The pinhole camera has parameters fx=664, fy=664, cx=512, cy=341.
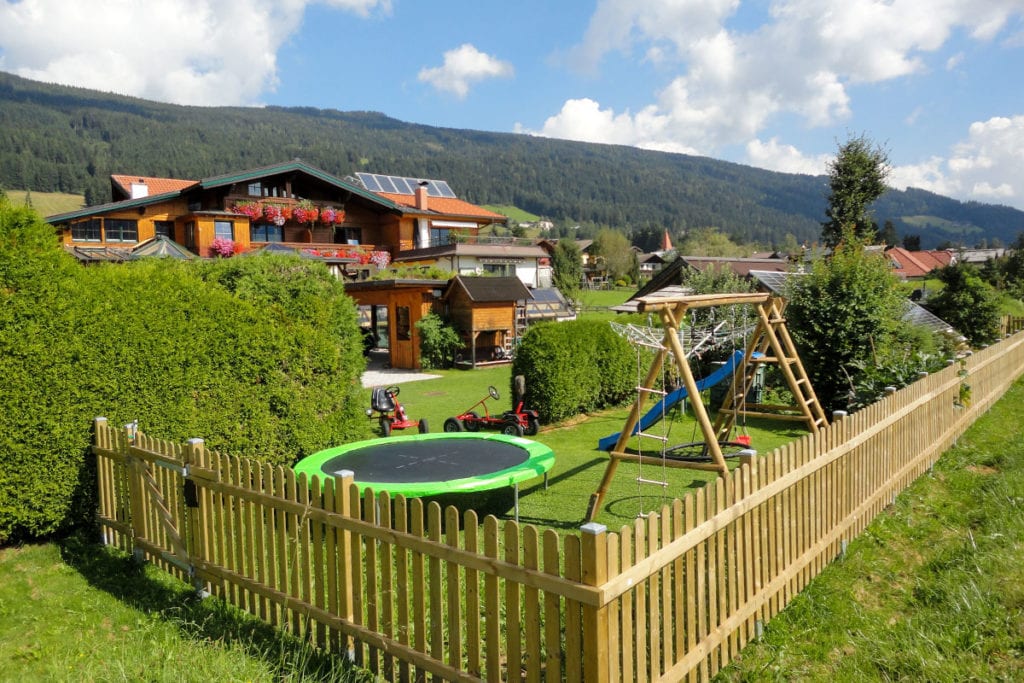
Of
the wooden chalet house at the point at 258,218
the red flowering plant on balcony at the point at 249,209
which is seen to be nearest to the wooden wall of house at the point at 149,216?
the wooden chalet house at the point at 258,218

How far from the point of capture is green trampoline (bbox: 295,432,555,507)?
21.4 feet

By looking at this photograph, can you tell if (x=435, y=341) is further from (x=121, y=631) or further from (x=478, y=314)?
(x=121, y=631)

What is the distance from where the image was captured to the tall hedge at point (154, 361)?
5.71 meters

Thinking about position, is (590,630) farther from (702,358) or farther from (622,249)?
(622,249)

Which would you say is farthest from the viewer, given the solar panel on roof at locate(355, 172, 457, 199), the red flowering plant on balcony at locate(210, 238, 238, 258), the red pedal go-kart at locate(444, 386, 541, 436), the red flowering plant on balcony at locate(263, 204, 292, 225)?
the solar panel on roof at locate(355, 172, 457, 199)

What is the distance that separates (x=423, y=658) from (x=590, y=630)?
112 centimetres

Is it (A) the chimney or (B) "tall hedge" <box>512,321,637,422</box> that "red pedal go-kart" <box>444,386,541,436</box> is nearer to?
(B) "tall hedge" <box>512,321,637,422</box>

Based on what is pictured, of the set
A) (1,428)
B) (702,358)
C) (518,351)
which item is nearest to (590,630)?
(1,428)

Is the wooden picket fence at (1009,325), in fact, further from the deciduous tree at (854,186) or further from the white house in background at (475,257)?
the white house in background at (475,257)

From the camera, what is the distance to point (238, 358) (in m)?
7.35

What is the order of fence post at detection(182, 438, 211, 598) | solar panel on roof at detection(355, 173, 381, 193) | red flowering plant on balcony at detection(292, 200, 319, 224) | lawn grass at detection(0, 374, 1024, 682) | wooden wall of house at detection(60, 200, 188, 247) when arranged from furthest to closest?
solar panel on roof at detection(355, 173, 381, 193)
red flowering plant on balcony at detection(292, 200, 319, 224)
wooden wall of house at detection(60, 200, 188, 247)
fence post at detection(182, 438, 211, 598)
lawn grass at detection(0, 374, 1024, 682)

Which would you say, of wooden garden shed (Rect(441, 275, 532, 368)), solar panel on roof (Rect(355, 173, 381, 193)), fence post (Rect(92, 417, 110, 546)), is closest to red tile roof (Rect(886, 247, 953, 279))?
solar panel on roof (Rect(355, 173, 381, 193))

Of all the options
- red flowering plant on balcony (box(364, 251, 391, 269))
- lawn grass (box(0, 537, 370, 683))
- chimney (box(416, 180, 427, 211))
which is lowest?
lawn grass (box(0, 537, 370, 683))

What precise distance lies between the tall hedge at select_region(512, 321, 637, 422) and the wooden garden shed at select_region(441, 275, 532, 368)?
31.0 feet
